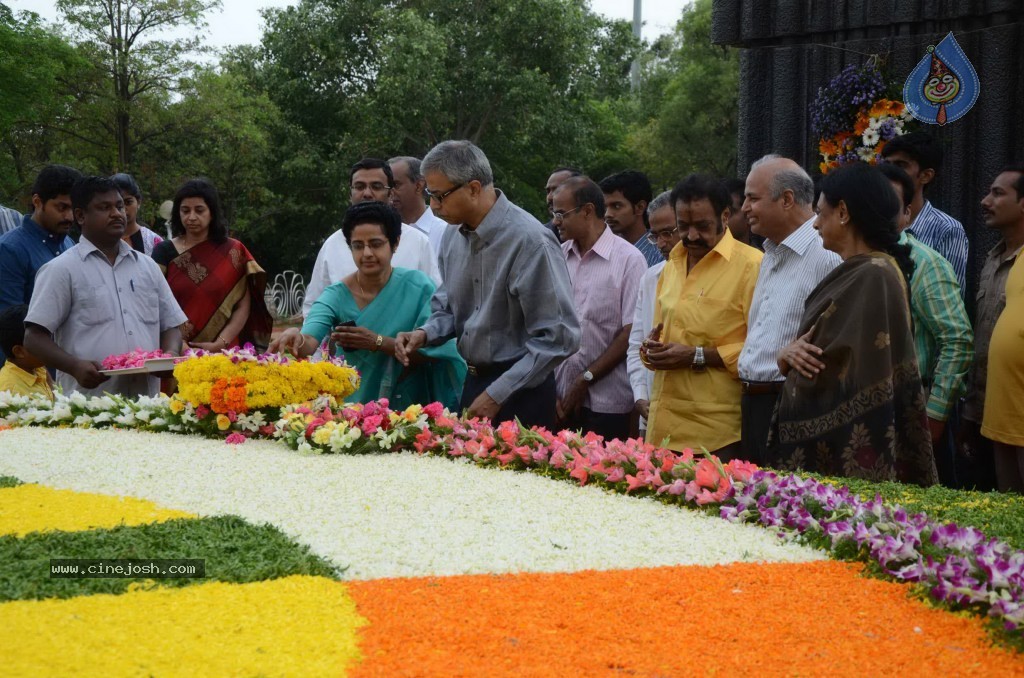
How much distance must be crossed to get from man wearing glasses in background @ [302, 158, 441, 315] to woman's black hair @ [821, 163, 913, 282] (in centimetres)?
289

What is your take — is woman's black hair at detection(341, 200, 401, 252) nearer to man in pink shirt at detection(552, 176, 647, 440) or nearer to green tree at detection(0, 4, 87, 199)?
man in pink shirt at detection(552, 176, 647, 440)

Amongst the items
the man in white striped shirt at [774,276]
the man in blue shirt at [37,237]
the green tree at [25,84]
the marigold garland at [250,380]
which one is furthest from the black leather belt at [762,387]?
the green tree at [25,84]

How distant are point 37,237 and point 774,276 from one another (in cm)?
441

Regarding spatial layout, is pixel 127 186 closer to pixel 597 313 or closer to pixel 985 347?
pixel 597 313

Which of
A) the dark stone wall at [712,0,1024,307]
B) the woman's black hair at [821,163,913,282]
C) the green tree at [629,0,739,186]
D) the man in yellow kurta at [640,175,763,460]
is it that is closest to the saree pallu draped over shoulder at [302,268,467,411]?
the man in yellow kurta at [640,175,763,460]

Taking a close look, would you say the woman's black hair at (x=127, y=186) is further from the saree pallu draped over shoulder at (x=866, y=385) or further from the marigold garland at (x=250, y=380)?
the saree pallu draped over shoulder at (x=866, y=385)

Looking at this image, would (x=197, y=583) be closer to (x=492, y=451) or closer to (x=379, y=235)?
(x=492, y=451)

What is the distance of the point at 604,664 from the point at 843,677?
51 centimetres

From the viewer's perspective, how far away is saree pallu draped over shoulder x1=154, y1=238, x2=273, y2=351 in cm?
667

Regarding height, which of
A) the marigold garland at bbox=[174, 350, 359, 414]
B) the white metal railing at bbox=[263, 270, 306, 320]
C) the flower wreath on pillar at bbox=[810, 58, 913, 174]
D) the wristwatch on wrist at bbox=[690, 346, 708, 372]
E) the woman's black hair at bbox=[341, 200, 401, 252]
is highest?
the flower wreath on pillar at bbox=[810, 58, 913, 174]

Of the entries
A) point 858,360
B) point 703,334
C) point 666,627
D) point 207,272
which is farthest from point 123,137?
point 666,627

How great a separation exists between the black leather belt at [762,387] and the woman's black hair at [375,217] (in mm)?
1970

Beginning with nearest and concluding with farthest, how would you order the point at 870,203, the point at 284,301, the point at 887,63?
Result: 1. the point at 870,203
2. the point at 887,63
3. the point at 284,301

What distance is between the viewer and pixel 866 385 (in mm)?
4020
